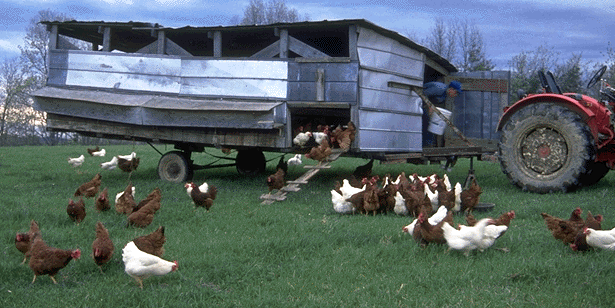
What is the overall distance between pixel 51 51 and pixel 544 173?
409 inches

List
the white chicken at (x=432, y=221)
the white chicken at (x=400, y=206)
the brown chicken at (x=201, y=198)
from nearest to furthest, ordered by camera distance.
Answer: the white chicken at (x=432, y=221)
the white chicken at (x=400, y=206)
the brown chicken at (x=201, y=198)

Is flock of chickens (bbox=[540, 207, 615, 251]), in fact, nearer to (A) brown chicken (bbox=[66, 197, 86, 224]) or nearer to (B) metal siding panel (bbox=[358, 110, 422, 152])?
(B) metal siding panel (bbox=[358, 110, 422, 152])

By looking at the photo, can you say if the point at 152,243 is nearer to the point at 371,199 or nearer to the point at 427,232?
the point at 427,232

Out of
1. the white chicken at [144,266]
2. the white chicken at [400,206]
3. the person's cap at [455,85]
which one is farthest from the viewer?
the person's cap at [455,85]

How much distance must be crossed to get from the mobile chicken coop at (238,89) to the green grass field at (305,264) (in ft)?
8.01

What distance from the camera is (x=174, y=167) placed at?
12.6 metres

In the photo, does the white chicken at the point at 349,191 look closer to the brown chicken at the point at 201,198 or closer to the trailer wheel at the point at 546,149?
the brown chicken at the point at 201,198

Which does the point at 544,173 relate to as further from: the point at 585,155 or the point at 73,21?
the point at 73,21

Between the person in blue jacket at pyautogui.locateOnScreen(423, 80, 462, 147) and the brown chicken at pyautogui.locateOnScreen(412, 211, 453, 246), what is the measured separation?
23.1 ft

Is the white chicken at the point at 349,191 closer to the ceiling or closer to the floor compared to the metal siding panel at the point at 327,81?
closer to the floor

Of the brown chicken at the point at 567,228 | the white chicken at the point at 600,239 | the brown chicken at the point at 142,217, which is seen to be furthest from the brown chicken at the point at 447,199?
the brown chicken at the point at 142,217

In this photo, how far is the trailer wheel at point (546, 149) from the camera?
9641 mm

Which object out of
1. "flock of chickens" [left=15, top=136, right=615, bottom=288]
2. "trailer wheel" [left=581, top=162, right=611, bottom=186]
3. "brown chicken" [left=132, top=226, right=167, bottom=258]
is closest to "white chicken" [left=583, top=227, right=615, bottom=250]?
"flock of chickens" [left=15, top=136, right=615, bottom=288]

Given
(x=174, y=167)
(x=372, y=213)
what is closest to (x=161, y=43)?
(x=174, y=167)
